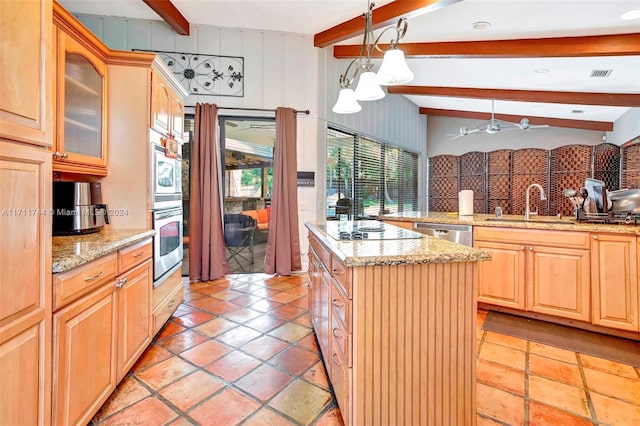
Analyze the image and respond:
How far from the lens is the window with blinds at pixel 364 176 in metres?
4.71

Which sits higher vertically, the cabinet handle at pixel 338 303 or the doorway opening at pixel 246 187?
the doorway opening at pixel 246 187

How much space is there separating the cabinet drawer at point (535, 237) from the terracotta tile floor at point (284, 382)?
2.74ft

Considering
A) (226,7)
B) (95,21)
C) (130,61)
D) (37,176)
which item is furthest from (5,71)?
(95,21)

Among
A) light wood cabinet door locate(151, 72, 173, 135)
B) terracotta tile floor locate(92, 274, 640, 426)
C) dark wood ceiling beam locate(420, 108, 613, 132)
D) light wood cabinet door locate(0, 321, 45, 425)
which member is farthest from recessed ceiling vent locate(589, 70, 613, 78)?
light wood cabinet door locate(0, 321, 45, 425)

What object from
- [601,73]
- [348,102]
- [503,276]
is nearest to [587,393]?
[503,276]

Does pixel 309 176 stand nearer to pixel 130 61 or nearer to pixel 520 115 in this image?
pixel 130 61

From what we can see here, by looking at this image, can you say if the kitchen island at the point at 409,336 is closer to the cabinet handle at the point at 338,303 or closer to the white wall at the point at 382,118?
the cabinet handle at the point at 338,303

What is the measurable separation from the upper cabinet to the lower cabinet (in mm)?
1035

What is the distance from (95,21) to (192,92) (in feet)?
4.31

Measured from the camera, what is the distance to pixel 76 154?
1.99 m

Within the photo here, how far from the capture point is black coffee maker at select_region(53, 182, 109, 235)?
1.92 m

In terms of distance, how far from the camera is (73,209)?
6.38ft

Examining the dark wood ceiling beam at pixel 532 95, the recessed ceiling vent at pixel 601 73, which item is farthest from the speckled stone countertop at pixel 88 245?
the recessed ceiling vent at pixel 601 73

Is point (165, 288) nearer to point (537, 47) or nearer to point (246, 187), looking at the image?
point (246, 187)
